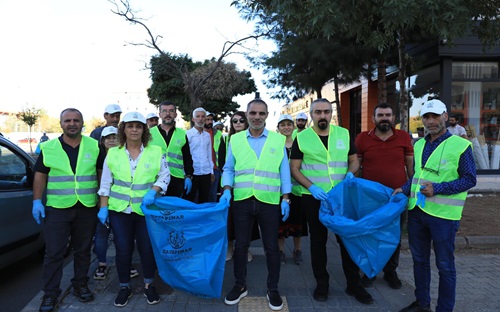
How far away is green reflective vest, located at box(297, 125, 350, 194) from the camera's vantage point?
3506mm

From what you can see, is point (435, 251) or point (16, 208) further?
point (16, 208)

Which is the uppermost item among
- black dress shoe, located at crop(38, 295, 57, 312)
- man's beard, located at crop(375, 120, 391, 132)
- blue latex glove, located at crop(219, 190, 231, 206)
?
man's beard, located at crop(375, 120, 391, 132)

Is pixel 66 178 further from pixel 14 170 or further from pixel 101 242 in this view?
pixel 14 170

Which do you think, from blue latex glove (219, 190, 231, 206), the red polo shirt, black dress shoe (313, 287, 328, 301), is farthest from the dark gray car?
the red polo shirt

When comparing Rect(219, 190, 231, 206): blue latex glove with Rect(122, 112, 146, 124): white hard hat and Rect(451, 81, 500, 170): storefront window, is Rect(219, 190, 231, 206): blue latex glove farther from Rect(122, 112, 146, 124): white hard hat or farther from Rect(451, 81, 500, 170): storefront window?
Rect(451, 81, 500, 170): storefront window

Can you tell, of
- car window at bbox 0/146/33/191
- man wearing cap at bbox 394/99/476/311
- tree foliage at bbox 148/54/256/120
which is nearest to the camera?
man wearing cap at bbox 394/99/476/311

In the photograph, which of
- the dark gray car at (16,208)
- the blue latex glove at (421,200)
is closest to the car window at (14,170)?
the dark gray car at (16,208)

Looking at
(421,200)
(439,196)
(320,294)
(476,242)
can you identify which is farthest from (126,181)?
(476,242)

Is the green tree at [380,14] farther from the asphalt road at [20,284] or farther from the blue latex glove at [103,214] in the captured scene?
the asphalt road at [20,284]

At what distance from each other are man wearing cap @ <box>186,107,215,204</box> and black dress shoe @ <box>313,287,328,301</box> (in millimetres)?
2382

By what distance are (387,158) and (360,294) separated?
1393 mm

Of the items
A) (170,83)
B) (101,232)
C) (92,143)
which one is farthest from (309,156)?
(170,83)

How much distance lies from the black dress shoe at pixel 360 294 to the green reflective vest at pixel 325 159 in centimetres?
101

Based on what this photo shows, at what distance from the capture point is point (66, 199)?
332 centimetres
